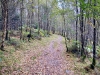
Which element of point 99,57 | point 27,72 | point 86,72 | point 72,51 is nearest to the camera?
point 27,72

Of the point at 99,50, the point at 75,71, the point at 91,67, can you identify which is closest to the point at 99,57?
the point at 99,50

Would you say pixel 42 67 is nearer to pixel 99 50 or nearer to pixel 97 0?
pixel 97 0

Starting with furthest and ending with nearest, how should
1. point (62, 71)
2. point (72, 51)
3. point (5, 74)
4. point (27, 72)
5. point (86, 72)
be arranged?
point (72, 51) < point (86, 72) < point (62, 71) < point (27, 72) < point (5, 74)

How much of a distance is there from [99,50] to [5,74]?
16319 mm

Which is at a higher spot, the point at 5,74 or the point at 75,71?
the point at 5,74

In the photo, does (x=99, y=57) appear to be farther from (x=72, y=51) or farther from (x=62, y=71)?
(x=62, y=71)

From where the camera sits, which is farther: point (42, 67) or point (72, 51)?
point (72, 51)

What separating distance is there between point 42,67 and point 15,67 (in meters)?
2.16

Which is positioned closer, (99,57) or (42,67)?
(42,67)

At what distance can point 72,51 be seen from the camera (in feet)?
65.1

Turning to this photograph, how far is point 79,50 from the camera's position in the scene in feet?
65.6

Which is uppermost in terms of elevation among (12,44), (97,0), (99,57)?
(97,0)

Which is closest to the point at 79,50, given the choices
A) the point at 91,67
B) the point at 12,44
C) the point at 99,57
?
the point at 99,57

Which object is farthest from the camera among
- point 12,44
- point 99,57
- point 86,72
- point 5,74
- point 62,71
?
point 99,57
